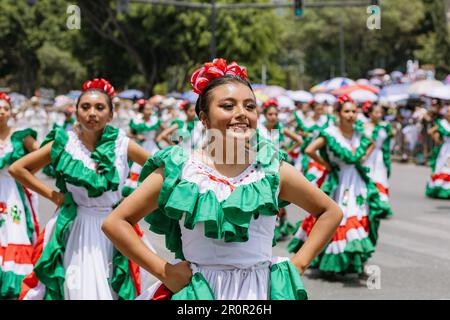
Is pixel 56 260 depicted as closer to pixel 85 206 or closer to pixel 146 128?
pixel 85 206

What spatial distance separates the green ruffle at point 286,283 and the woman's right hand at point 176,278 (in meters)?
0.35

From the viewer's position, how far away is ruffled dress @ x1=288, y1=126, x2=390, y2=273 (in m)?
8.20

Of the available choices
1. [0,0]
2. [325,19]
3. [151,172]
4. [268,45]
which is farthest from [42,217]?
[325,19]

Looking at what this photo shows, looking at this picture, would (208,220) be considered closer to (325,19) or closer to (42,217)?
(42,217)

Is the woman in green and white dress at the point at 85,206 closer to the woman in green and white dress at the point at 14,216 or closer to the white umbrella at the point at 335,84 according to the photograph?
the woman in green and white dress at the point at 14,216

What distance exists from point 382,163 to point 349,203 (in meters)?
4.69

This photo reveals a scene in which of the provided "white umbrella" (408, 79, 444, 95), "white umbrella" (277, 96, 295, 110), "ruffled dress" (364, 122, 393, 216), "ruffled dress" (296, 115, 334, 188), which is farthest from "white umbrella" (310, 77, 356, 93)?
"ruffled dress" (364, 122, 393, 216)

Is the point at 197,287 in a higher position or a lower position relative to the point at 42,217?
higher

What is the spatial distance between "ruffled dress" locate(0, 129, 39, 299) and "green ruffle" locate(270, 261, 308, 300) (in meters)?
4.22

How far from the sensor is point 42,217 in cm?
1218

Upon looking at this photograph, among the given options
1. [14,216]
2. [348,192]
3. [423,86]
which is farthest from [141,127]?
[423,86]

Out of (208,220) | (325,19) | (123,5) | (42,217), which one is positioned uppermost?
(325,19)
